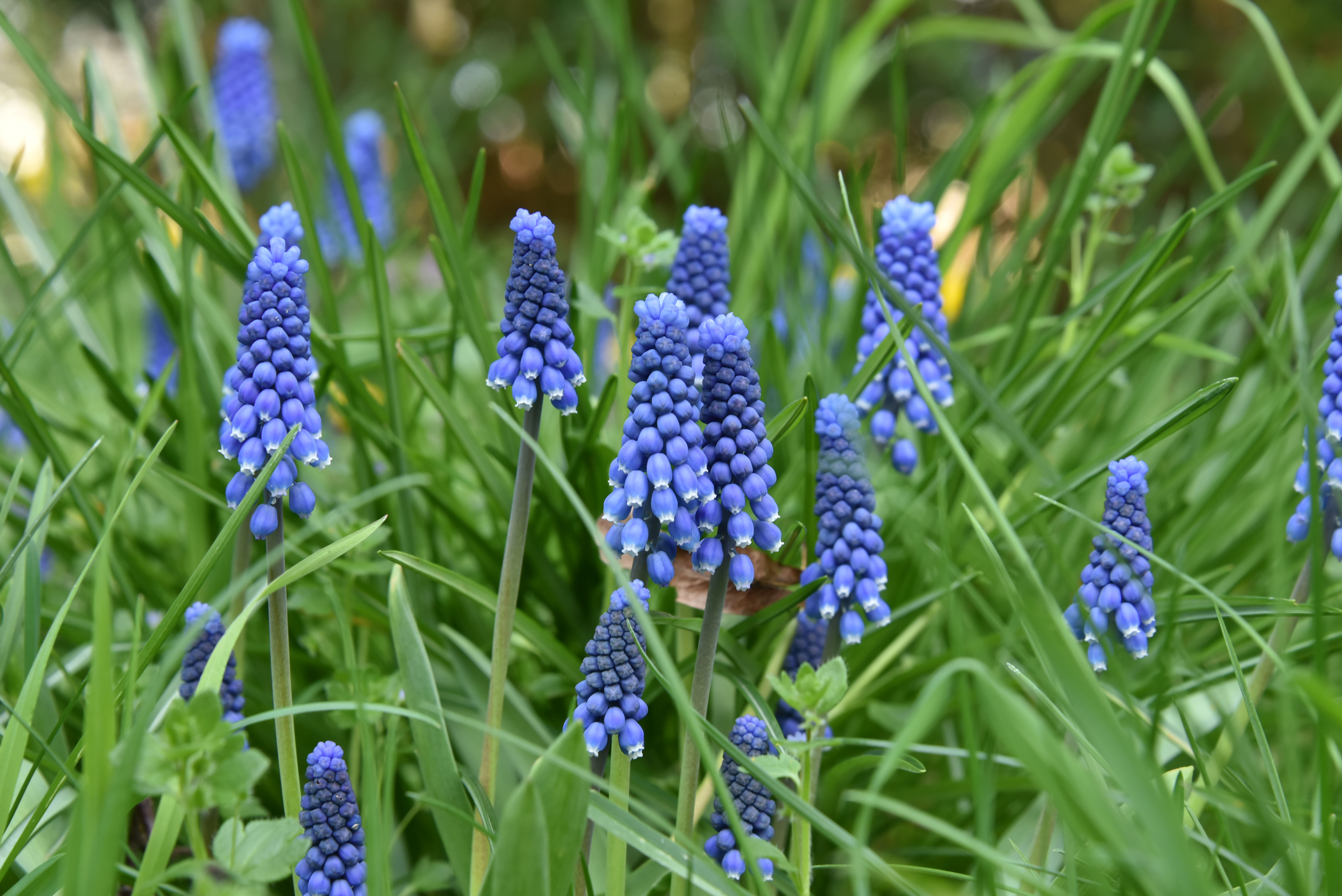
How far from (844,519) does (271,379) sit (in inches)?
45.6

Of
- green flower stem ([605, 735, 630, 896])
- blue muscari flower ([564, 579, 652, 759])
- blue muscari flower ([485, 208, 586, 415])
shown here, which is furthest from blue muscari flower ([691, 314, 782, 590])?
green flower stem ([605, 735, 630, 896])

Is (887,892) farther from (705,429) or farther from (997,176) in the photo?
(997,176)

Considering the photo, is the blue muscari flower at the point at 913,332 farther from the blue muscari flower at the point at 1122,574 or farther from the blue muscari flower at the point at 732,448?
the blue muscari flower at the point at 732,448

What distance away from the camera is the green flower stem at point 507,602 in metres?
1.97

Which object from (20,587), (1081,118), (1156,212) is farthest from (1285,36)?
(20,587)

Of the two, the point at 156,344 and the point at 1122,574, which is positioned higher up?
the point at 156,344

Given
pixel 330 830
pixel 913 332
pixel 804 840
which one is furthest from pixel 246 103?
pixel 804 840

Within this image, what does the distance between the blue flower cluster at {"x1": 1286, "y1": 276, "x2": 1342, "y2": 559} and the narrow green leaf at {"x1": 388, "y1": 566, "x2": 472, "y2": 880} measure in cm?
170

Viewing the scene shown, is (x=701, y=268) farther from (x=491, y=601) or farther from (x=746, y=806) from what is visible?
(x=746, y=806)

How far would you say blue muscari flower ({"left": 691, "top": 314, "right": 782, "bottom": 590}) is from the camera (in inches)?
69.7

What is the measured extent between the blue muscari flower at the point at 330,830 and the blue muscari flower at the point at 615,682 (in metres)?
0.42

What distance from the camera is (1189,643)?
9.82ft

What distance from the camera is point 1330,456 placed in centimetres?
215

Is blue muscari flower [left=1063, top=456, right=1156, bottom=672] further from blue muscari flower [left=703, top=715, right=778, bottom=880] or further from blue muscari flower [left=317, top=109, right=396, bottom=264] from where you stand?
blue muscari flower [left=317, top=109, right=396, bottom=264]
